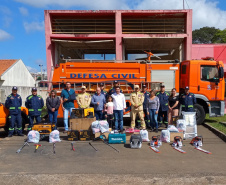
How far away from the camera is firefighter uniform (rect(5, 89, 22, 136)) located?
292 inches

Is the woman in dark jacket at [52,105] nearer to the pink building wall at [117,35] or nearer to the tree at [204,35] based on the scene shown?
the pink building wall at [117,35]

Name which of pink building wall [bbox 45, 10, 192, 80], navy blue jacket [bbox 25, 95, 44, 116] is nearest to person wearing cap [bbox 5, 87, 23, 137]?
navy blue jacket [bbox 25, 95, 44, 116]

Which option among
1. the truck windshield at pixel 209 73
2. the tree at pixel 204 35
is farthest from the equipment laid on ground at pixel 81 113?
the tree at pixel 204 35

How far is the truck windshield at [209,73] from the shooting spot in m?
9.29

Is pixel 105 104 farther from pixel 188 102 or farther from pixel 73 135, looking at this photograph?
pixel 188 102

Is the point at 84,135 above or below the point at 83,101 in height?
below

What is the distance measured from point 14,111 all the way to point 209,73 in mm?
7894

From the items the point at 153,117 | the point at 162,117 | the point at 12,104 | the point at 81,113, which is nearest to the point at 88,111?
the point at 81,113

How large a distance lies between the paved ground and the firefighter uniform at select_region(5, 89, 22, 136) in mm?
1014

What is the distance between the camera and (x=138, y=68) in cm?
972

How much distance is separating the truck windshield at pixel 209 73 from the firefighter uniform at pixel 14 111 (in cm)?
744

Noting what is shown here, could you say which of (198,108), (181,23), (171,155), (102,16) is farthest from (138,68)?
(181,23)

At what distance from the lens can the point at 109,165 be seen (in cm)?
483

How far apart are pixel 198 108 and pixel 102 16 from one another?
33.2ft
